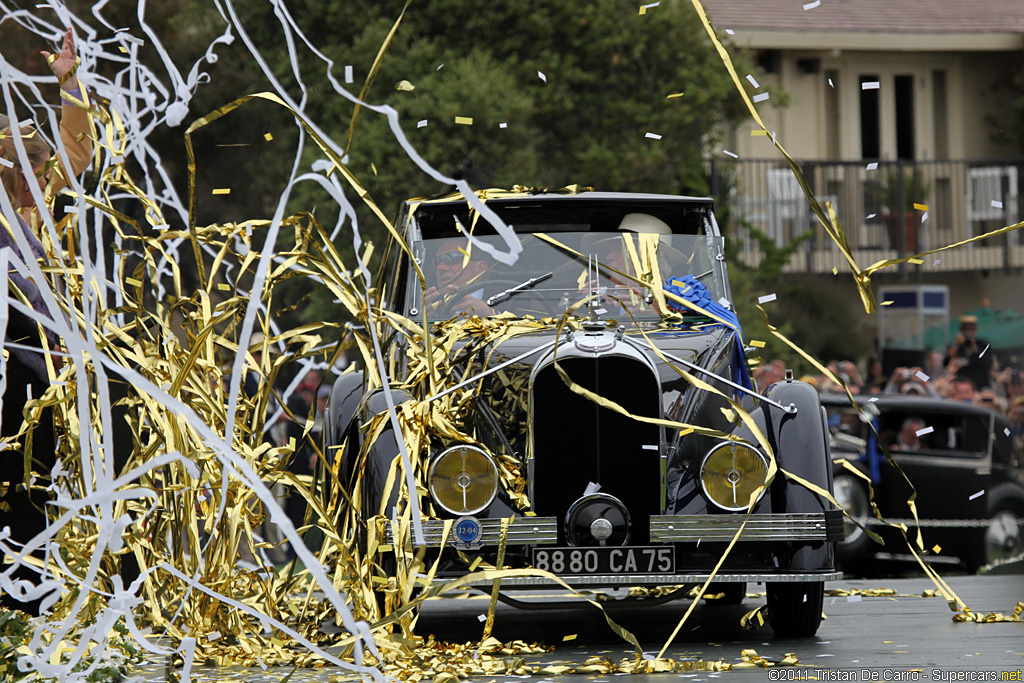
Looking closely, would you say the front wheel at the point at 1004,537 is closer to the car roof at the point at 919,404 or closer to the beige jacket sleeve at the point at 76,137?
the car roof at the point at 919,404

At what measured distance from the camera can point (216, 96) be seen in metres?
18.2

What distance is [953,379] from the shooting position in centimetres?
1448

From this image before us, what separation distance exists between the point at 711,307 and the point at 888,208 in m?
18.2

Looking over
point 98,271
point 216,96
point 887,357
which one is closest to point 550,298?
point 98,271

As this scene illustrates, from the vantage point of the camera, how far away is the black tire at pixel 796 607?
5.83 m

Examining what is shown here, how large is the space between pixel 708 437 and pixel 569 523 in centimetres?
67

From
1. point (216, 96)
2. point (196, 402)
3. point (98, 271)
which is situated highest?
point (216, 96)

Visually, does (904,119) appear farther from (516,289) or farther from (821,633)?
(821,633)

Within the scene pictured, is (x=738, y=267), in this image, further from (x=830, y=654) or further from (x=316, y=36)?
(x=830, y=654)

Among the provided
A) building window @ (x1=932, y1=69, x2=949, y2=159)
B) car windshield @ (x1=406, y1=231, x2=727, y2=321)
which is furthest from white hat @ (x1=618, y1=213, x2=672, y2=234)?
building window @ (x1=932, y1=69, x2=949, y2=159)

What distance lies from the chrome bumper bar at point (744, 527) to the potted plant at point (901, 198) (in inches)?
727

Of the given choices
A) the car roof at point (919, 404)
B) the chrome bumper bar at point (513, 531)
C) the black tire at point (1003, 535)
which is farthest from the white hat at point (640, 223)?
the black tire at point (1003, 535)

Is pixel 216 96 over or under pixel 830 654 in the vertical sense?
over

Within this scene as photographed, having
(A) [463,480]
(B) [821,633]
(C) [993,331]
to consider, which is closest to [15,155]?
(A) [463,480]
